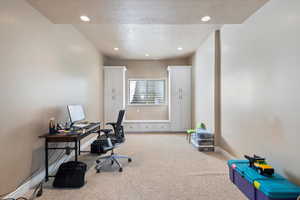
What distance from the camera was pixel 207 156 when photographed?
3684mm

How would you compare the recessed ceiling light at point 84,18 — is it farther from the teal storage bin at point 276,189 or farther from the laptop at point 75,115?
the teal storage bin at point 276,189

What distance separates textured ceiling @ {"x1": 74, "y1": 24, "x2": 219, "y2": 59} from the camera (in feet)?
12.3

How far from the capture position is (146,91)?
6820mm

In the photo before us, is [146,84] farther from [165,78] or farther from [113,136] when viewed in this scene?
[113,136]

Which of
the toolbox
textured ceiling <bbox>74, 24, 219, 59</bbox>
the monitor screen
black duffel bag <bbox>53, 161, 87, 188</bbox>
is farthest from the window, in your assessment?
the toolbox

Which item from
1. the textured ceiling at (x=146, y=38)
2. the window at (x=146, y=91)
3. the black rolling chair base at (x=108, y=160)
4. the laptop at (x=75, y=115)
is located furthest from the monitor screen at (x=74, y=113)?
the window at (x=146, y=91)

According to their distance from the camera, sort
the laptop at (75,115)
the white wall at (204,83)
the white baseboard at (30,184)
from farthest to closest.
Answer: the white wall at (204,83) → the laptop at (75,115) → the white baseboard at (30,184)

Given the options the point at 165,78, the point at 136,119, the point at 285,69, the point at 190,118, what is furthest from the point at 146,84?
the point at 285,69

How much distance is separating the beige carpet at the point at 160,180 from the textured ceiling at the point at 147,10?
2503 mm

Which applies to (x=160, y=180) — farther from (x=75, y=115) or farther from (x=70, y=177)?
(x=75, y=115)

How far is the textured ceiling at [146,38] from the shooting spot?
12.3ft

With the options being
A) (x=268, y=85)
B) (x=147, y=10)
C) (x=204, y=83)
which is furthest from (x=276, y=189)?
(x=204, y=83)

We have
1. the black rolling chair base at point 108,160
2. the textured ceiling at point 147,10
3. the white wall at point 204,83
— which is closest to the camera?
the textured ceiling at point 147,10

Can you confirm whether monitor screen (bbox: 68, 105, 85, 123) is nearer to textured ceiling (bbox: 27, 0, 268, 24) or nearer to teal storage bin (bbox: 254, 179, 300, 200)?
textured ceiling (bbox: 27, 0, 268, 24)
